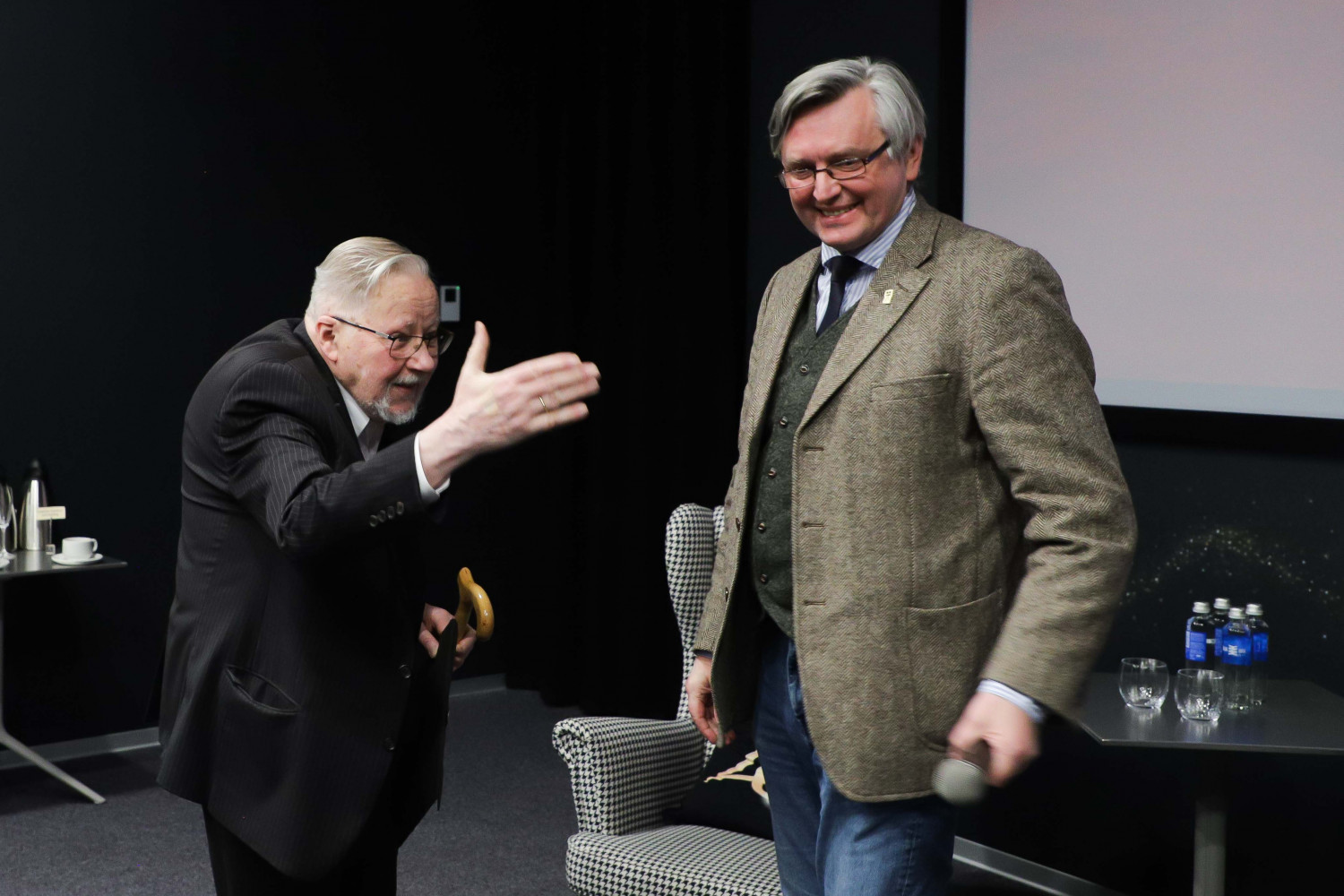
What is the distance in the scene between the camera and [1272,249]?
2.98m

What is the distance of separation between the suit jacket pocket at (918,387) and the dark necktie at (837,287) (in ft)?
0.68

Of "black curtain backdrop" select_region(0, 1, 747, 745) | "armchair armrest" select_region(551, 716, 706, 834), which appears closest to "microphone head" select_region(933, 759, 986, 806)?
"armchair armrest" select_region(551, 716, 706, 834)

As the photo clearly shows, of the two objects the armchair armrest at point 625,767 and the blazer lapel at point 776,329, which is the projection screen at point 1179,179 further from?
the blazer lapel at point 776,329

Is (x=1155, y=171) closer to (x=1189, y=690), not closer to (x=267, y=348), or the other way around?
(x=1189, y=690)

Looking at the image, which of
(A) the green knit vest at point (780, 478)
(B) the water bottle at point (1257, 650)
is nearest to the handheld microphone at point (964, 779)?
(A) the green knit vest at point (780, 478)

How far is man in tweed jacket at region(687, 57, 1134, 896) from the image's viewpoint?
1.38 meters

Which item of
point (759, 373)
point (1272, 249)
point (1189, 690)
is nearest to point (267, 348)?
point (759, 373)

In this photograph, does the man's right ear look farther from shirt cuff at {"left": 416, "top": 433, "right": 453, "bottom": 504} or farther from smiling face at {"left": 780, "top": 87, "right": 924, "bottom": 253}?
smiling face at {"left": 780, "top": 87, "right": 924, "bottom": 253}

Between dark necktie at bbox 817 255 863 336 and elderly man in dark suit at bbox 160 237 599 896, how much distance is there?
43cm

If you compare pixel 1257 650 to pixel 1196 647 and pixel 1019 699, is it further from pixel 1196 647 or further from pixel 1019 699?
pixel 1019 699

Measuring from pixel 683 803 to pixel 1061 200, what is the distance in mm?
1835

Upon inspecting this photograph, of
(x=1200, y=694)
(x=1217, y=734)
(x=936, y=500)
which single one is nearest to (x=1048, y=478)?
(x=936, y=500)

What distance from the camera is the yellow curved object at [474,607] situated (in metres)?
2.09

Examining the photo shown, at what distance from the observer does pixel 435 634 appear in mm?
2123
